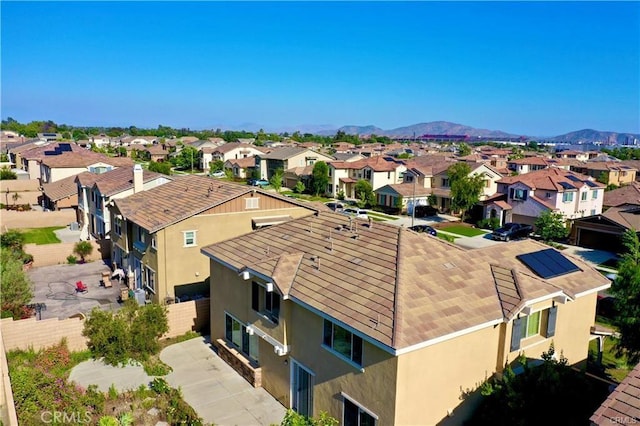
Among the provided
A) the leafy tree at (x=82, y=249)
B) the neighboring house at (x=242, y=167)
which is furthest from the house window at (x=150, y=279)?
the neighboring house at (x=242, y=167)

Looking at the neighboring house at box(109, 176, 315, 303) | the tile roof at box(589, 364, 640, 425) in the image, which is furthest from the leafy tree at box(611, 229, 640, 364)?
the neighboring house at box(109, 176, 315, 303)

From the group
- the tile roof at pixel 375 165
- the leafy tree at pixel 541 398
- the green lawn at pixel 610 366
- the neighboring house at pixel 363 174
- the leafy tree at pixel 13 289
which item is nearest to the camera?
the leafy tree at pixel 541 398

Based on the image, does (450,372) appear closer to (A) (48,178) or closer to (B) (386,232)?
(B) (386,232)

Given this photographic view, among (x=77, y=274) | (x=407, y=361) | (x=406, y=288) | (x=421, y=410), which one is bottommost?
(x=77, y=274)

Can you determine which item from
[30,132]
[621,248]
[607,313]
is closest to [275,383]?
[607,313]

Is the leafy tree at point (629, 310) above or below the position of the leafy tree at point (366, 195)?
above

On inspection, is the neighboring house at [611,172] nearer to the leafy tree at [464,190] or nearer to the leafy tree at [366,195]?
the leafy tree at [464,190]
